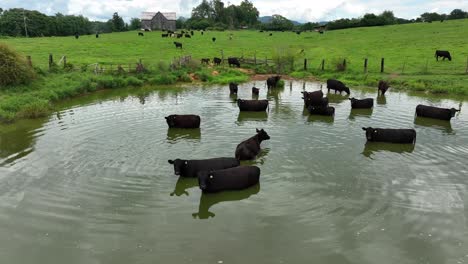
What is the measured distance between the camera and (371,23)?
260 feet

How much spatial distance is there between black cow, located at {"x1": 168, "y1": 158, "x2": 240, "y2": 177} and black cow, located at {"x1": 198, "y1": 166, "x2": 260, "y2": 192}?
81cm

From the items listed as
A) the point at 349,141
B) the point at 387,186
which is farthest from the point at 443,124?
the point at 387,186

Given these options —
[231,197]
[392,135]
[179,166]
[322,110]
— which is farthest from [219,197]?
[322,110]

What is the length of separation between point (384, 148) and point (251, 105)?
7.97 m

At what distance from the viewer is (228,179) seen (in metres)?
11.0

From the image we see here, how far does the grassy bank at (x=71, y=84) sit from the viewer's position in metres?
19.8

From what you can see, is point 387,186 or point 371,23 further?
point 371,23

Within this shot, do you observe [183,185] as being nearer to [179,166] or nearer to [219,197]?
[179,166]

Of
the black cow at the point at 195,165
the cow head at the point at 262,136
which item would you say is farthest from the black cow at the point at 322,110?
the black cow at the point at 195,165

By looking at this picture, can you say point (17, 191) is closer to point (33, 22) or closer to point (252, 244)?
point (252, 244)

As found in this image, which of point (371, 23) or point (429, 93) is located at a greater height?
point (371, 23)

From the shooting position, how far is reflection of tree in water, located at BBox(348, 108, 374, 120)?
20025mm

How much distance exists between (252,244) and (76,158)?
783 cm

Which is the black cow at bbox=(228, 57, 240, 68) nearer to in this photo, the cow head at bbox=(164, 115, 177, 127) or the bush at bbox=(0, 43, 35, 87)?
the bush at bbox=(0, 43, 35, 87)
